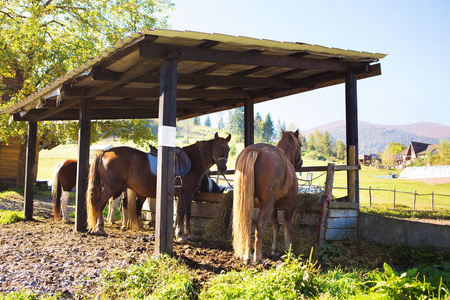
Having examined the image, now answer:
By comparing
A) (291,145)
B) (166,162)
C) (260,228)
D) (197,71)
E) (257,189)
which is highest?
(197,71)

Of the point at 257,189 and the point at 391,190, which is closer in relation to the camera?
the point at 257,189

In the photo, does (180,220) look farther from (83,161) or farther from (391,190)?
(391,190)

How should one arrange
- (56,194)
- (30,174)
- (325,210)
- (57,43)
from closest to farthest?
(325,210)
(56,194)
(30,174)
(57,43)

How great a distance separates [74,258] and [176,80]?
2.84 m

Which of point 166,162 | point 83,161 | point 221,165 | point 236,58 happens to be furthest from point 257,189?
point 83,161

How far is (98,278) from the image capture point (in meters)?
4.39

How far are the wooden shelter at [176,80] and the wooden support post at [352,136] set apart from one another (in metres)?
0.02

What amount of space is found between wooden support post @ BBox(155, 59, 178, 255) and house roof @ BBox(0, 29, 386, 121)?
32cm

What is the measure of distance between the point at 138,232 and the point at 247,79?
390cm

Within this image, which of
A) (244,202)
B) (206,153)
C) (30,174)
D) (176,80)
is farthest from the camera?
(30,174)

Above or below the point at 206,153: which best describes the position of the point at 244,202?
below

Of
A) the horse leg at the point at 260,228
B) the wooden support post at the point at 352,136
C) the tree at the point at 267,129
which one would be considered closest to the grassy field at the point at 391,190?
the wooden support post at the point at 352,136

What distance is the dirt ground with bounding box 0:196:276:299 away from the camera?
4.36 meters

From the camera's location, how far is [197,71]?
7105 mm
